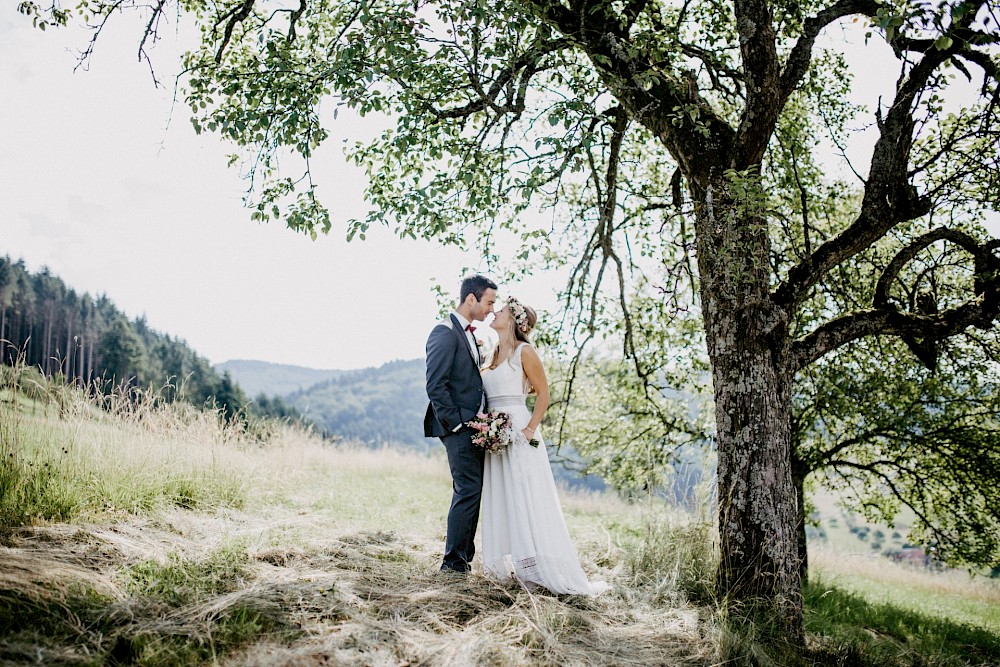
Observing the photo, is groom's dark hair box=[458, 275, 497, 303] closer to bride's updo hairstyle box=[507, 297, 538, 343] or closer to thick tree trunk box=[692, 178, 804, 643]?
bride's updo hairstyle box=[507, 297, 538, 343]

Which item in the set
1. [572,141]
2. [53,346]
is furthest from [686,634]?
[53,346]

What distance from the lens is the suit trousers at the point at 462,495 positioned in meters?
5.59

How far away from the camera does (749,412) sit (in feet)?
17.6

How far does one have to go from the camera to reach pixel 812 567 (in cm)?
994

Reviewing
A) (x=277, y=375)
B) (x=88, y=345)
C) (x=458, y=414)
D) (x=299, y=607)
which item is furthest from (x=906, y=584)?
(x=277, y=375)

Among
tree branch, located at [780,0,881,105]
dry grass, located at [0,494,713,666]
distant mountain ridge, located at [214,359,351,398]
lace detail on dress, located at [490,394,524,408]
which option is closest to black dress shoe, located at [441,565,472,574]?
dry grass, located at [0,494,713,666]

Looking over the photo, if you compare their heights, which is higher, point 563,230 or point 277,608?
point 563,230

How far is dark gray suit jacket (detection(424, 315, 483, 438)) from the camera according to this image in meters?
5.48

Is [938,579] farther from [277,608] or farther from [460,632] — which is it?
[277,608]

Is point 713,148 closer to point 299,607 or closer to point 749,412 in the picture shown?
point 749,412

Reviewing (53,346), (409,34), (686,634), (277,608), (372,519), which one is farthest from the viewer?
(372,519)

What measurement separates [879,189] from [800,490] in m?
5.03

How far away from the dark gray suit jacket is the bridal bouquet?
138mm

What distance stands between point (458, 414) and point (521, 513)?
1013mm
